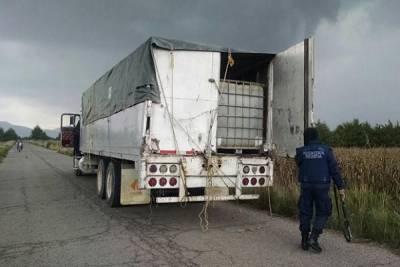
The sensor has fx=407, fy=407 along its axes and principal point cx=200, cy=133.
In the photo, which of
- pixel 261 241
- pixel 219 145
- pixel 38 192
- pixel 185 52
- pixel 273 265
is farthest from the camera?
pixel 38 192

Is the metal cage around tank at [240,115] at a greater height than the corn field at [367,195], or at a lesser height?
greater

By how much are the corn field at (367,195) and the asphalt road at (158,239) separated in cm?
43

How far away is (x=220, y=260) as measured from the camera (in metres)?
5.20

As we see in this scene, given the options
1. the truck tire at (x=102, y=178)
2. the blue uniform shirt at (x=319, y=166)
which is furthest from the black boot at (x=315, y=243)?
the truck tire at (x=102, y=178)

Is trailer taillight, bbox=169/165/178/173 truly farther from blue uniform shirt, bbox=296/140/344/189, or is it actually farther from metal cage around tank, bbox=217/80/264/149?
blue uniform shirt, bbox=296/140/344/189

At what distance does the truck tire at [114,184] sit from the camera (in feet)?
29.2

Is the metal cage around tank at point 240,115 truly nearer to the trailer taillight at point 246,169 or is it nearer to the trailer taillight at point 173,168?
Answer: the trailer taillight at point 246,169

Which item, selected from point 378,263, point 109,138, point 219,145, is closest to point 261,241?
point 378,263

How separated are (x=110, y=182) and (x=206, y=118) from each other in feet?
10.9

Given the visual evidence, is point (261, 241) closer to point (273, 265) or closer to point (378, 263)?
point (273, 265)

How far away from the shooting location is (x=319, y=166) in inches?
222

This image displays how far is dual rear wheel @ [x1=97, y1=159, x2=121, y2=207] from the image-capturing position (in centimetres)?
892

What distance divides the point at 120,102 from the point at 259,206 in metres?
3.91

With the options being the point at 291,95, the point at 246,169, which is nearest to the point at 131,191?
the point at 246,169
